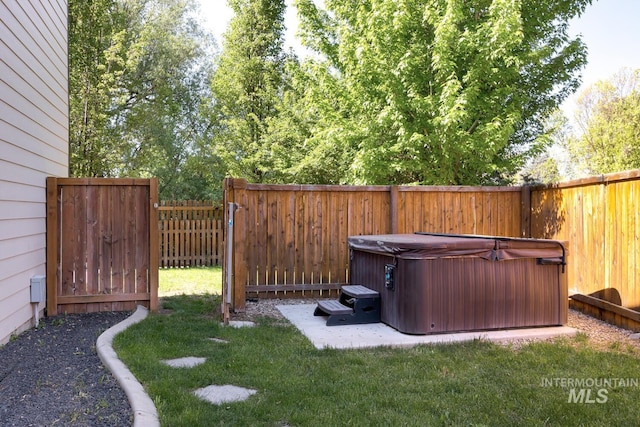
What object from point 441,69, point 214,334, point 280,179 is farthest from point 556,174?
point 214,334

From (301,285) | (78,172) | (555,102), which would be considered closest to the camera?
(301,285)

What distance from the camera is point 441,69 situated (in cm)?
764

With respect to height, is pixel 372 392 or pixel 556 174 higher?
pixel 556 174

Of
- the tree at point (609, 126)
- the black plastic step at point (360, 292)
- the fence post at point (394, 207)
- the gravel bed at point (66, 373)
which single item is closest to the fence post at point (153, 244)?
the gravel bed at point (66, 373)

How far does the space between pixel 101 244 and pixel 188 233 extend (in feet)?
17.8

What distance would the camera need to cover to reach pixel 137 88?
17.6 meters

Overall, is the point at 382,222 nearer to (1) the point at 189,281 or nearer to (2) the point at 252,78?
(1) the point at 189,281

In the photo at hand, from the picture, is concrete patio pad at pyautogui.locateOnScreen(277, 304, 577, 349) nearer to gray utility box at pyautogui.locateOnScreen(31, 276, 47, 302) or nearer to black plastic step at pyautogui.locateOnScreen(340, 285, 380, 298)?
black plastic step at pyautogui.locateOnScreen(340, 285, 380, 298)

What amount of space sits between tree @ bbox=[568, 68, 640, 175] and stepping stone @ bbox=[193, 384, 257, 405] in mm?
17493

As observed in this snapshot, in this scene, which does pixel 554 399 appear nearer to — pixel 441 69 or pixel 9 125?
pixel 9 125

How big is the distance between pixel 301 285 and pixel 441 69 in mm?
4191

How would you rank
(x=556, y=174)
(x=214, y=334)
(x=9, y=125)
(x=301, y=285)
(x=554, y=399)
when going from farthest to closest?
(x=556, y=174) → (x=301, y=285) → (x=214, y=334) → (x=9, y=125) → (x=554, y=399)

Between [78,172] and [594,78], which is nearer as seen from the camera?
[78,172]

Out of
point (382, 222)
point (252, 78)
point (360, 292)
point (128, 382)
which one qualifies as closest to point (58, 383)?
point (128, 382)
